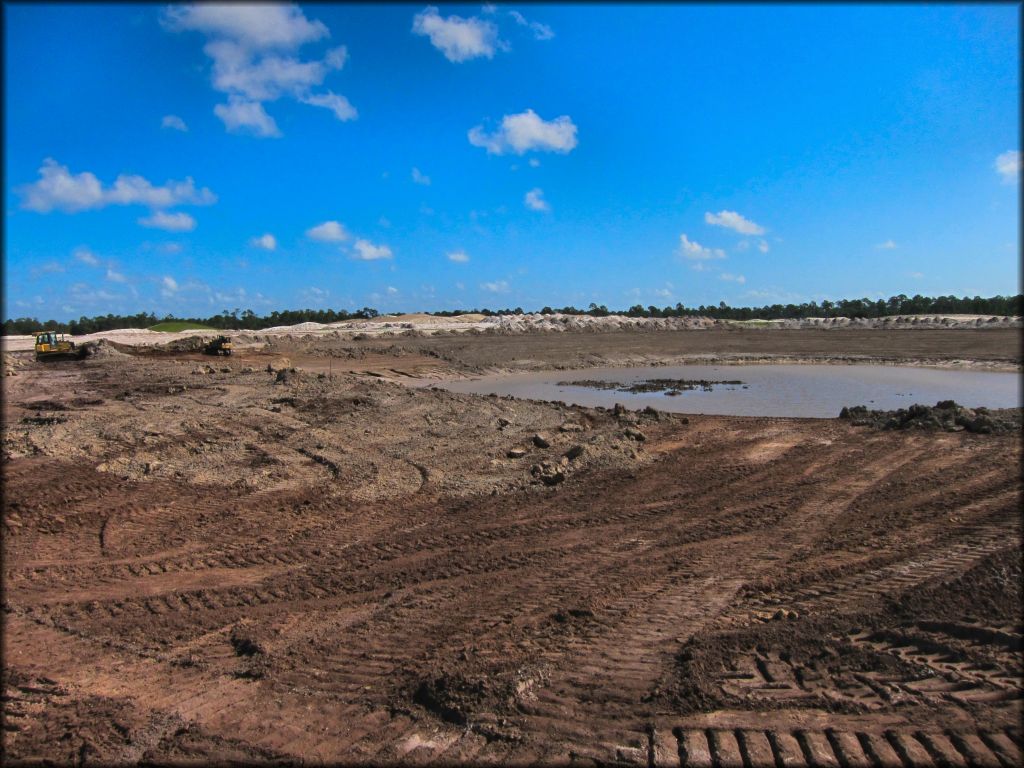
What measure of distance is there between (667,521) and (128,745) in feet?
21.3

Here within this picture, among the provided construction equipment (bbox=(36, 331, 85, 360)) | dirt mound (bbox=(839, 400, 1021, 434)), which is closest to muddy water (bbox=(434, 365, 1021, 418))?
dirt mound (bbox=(839, 400, 1021, 434))

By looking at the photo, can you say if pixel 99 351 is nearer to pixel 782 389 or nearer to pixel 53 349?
pixel 53 349

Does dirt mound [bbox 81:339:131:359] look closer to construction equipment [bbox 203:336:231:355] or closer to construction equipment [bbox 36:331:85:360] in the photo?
construction equipment [bbox 36:331:85:360]

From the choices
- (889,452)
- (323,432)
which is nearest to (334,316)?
(323,432)

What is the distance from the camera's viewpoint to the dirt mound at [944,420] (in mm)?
13602

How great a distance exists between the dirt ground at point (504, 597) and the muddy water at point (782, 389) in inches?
276

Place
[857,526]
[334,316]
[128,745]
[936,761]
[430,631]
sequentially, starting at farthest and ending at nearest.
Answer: [334,316] < [857,526] < [430,631] < [128,745] < [936,761]

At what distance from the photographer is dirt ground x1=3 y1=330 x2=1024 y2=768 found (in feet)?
12.4

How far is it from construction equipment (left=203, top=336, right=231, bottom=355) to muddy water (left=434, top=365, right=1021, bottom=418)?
43.2 feet

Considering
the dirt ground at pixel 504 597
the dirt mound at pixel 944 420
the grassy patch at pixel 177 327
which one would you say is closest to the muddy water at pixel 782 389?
the dirt mound at pixel 944 420

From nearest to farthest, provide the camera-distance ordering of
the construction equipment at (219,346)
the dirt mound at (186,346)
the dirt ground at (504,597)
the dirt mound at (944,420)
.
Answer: the dirt ground at (504,597)
the dirt mound at (944,420)
the construction equipment at (219,346)
the dirt mound at (186,346)

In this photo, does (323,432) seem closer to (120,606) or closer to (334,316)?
(120,606)

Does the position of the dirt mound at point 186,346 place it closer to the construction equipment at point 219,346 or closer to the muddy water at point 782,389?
the construction equipment at point 219,346

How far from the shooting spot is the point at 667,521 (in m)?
8.23
